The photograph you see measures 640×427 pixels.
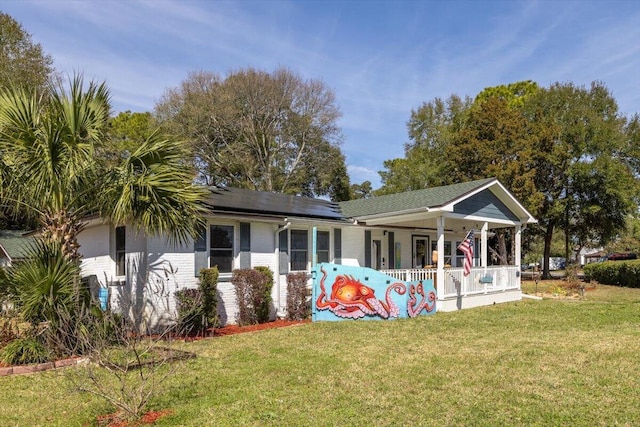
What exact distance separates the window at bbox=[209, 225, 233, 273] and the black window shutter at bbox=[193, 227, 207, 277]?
24 centimetres

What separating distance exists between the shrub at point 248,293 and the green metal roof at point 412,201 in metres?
5.22

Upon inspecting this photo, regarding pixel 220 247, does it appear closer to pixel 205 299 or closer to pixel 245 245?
pixel 245 245

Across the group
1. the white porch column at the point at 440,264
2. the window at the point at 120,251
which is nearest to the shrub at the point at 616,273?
the white porch column at the point at 440,264

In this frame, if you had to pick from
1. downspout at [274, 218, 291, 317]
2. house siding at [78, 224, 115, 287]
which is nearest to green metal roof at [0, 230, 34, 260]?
house siding at [78, 224, 115, 287]

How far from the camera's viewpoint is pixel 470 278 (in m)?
16.0

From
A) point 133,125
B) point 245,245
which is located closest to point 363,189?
point 133,125

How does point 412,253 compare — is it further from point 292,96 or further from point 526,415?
point 292,96

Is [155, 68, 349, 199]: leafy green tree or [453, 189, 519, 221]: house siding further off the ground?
[155, 68, 349, 199]: leafy green tree

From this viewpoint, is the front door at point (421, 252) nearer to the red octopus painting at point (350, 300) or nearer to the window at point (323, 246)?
the window at point (323, 246)

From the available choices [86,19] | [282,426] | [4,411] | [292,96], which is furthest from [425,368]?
[292,96]

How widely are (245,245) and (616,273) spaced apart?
73.0 ft

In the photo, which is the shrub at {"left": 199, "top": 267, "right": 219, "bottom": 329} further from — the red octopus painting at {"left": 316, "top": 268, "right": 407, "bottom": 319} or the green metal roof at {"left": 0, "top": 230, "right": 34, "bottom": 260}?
the green metal roof at {"left": 0, "top": 230, "right": 34, "bottom": 260}

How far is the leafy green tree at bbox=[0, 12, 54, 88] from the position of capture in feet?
84.0

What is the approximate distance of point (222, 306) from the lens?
40.8ft
